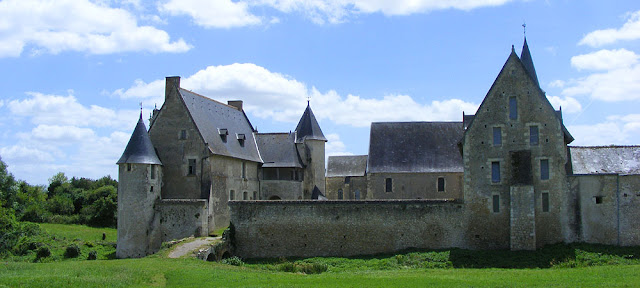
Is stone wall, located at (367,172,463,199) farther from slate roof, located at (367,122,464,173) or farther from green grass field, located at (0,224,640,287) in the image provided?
green grass field, located at (0,224,640,287)

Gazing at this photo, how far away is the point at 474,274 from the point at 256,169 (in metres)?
27.6

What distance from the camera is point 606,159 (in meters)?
37.6

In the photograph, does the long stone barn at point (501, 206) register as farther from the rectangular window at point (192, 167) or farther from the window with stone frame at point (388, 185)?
the window with stone frame at point (388, 185)

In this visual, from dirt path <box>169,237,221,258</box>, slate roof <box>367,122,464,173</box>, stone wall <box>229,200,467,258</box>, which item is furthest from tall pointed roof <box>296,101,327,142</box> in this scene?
dirt path <box>169,237,221,258</box>

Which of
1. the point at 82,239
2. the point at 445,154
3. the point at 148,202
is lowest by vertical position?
the point at 82,239

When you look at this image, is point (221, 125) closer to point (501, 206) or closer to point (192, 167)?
point (192, 167)

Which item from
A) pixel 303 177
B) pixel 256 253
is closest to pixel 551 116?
pixel 256 253

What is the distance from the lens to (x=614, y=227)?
36.2 meters

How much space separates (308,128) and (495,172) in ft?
71.2

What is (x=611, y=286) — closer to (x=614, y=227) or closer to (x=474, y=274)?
(x=474, y=274)

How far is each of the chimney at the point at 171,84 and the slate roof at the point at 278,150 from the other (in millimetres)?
11466

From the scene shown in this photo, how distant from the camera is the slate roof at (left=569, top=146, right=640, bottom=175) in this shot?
36.8 meters

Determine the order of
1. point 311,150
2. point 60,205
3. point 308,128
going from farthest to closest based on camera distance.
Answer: point 60,205, point 308,128, point 311,150

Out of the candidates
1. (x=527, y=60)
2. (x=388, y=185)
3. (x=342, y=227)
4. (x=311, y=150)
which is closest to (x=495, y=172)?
(x=342, y=227)
